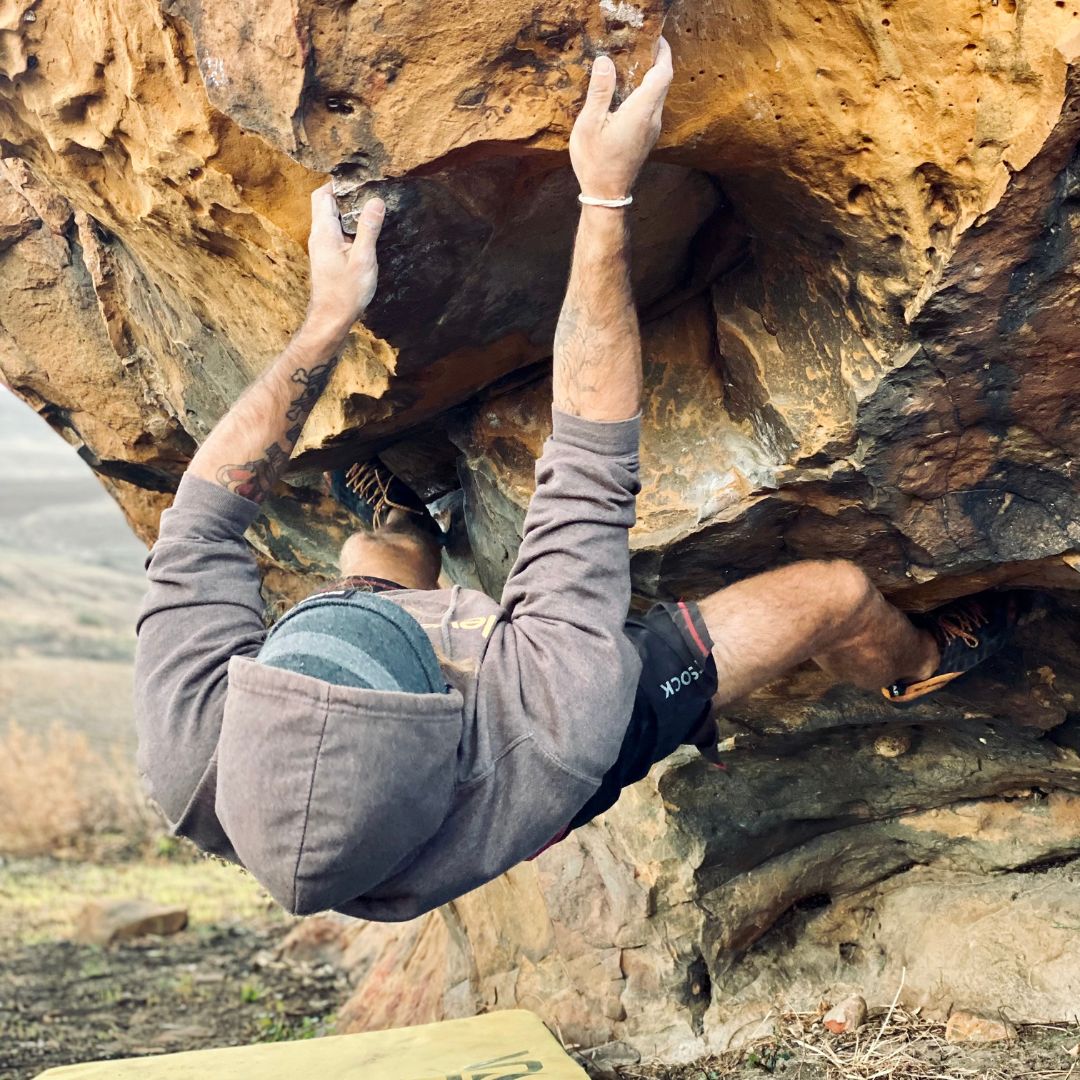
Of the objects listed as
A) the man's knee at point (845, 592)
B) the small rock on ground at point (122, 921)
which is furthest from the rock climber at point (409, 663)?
the small rock on ground at point (122, 921)

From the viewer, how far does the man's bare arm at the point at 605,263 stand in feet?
5.59

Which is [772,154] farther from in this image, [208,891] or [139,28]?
[208,891]

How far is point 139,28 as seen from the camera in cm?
198

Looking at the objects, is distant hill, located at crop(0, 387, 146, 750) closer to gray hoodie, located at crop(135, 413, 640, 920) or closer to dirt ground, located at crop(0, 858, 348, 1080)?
dirt ground, located at crop(0, 858, 348, 1080)

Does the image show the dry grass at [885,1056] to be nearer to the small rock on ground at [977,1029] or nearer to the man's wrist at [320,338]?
the small rock on ground at [977,1029]

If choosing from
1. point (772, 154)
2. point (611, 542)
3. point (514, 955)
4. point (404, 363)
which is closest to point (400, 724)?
point (611, 542)

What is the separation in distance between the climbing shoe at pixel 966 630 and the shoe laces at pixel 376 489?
49.3 inches

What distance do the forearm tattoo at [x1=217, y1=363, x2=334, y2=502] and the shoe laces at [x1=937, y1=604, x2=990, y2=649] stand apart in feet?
4.40

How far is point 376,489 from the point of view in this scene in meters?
2.93

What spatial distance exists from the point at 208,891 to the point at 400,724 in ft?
17.2

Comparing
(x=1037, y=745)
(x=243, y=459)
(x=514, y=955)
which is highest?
(x=243, y=459)

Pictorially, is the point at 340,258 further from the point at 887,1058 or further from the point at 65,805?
the point at 65,805

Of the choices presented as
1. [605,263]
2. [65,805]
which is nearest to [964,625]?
[605,263]

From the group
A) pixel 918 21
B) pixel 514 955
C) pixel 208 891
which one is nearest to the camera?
pixel 918 21
